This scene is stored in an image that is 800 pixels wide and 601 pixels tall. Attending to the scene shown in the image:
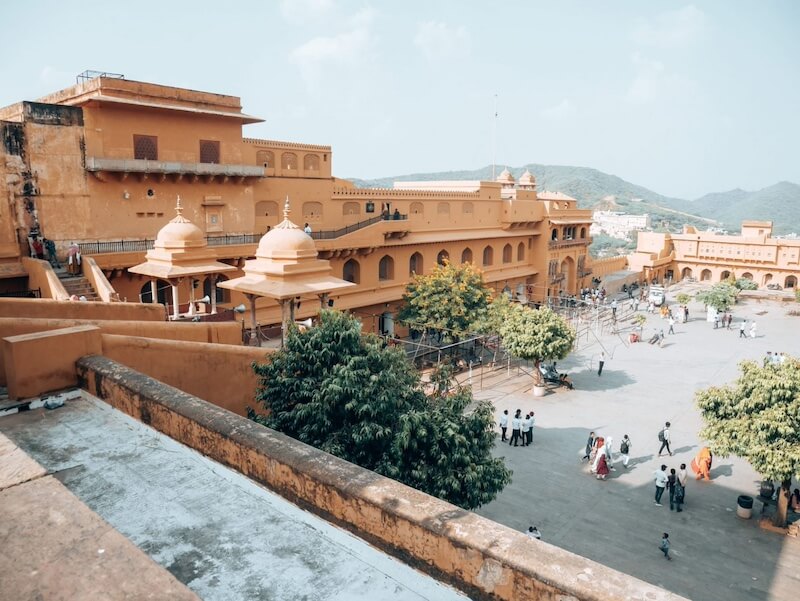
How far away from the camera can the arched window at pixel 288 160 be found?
24.1 m

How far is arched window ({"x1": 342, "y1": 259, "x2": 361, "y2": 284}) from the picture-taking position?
A: 2636 cm

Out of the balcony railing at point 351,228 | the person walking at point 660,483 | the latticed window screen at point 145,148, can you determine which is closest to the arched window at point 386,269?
the balcony railing at point 351,228

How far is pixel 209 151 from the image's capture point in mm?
20484

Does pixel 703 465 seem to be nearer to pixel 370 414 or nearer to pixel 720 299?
pixel 370 414

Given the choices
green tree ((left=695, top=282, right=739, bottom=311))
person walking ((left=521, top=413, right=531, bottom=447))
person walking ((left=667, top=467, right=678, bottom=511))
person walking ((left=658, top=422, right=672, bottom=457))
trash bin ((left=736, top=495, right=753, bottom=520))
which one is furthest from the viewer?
green tree ((left=695, top=282, right=739, bottom=311))

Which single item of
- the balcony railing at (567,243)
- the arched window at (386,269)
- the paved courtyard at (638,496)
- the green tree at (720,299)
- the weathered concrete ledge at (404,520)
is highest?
the weathered concrete ledge at (404,520)

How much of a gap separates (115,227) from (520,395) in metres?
13.6

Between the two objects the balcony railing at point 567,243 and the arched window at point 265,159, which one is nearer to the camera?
the arched window at point 265,159

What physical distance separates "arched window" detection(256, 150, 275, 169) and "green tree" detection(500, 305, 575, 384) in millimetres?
11350

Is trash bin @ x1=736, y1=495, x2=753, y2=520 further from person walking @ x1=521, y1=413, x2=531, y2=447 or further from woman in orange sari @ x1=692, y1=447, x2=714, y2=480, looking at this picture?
person walking @ x1=521, y1=413, x2=531, y2=447

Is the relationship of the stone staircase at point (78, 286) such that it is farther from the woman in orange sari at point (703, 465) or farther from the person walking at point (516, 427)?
the woman in orange sari at point (703, 465)

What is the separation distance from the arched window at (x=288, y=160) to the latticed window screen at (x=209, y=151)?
12.4ft

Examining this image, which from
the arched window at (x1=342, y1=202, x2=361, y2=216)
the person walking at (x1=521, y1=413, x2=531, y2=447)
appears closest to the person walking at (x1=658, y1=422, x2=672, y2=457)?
the person walking at (x1=521, y1=413, x2=531, y2=447)

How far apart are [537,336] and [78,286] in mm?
12850
